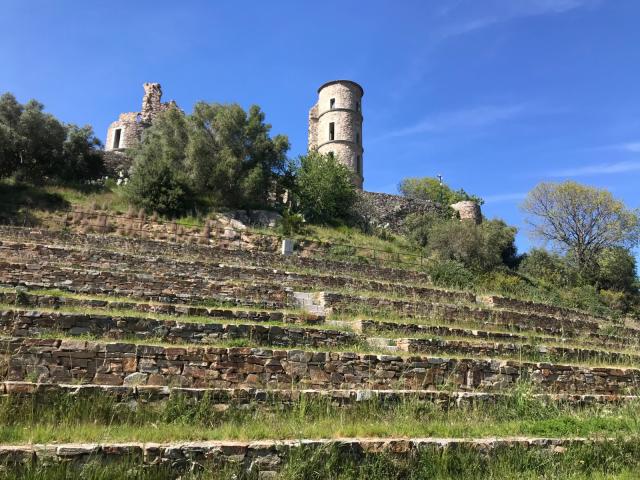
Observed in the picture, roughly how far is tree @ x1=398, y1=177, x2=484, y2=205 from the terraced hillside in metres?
40.8

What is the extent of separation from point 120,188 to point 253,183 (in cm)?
731

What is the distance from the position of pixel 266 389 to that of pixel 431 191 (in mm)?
52155

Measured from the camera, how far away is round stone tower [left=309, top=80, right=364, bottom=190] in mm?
39375

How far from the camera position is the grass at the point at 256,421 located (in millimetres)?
4926

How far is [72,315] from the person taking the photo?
8.16m

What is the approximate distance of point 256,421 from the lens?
5789 mm

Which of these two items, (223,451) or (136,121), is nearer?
(223,451)

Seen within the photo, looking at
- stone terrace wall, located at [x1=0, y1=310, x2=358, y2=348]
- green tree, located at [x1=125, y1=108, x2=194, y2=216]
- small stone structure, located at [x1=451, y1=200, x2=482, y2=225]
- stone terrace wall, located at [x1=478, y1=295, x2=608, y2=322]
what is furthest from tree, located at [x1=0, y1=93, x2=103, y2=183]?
small stone structure, located at [x1=451, y1=200, x2=482, y2=225]

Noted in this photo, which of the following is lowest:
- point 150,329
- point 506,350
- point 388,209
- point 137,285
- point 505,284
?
point 506,350

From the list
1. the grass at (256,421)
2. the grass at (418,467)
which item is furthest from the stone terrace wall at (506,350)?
the grass at (418,467)

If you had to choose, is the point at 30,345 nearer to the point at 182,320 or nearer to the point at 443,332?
the point at 182,320

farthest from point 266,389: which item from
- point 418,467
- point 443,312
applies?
point 443,312

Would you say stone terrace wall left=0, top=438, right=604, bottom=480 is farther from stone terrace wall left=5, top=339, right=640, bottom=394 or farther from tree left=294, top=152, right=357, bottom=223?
tree left=294, top=152, right=357, bottom=223

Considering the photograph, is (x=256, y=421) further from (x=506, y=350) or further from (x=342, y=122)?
(x=342, y=122)
